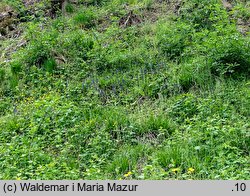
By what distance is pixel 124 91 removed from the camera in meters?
6.46

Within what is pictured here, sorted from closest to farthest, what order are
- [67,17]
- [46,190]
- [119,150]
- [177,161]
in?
[46,190] → [177,161] → [119,150] → [67,17]

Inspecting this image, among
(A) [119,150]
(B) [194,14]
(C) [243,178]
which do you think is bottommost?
(A) [119,150]

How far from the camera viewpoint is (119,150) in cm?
499

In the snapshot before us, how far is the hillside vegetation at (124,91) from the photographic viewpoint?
4.59 metres

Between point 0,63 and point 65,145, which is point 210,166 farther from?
point 0,63

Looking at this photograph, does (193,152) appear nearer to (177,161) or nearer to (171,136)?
(177,161)

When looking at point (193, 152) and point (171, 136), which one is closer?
point (193, 152)

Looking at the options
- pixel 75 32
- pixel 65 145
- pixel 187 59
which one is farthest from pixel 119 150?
pixel 75 32

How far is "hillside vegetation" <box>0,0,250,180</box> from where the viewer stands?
459cm

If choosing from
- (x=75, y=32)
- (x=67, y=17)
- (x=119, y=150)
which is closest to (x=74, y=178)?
(x=119, y=150)

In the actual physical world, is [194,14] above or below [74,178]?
above

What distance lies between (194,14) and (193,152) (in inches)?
164

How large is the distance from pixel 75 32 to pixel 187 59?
2.50 metres

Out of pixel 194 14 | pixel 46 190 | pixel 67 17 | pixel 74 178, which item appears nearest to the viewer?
pixel 46 190
